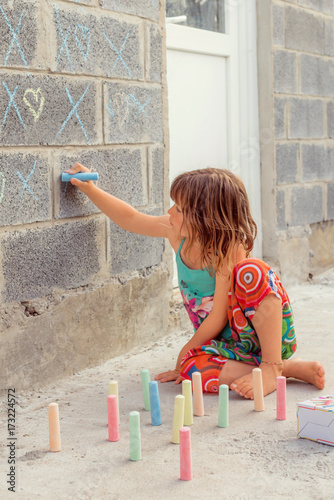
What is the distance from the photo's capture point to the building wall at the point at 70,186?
2.80 m

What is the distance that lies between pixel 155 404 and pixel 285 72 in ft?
10.3

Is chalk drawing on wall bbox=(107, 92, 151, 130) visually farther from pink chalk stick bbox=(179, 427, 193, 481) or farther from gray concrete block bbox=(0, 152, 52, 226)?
pink chalk stick bbox=(179, 427, 193, 481)

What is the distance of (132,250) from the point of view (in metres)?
3.50

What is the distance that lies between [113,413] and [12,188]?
1058mm

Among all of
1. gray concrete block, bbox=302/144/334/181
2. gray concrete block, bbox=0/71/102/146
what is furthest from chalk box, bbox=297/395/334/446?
gray concrete block, bbox=302/144/334/181

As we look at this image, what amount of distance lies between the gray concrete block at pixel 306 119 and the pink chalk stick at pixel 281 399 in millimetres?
2853

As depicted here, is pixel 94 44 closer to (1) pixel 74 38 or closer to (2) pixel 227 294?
(1) pixel 74 38

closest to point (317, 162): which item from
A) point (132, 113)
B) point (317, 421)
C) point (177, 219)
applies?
point (132, 113)

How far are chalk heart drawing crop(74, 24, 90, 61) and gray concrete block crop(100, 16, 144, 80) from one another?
0.34 feet

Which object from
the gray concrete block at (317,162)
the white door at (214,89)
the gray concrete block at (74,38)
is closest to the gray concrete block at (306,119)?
the gray concrete block at (317,162)

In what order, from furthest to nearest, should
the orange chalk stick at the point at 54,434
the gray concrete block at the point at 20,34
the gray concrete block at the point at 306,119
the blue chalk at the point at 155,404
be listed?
the gray concrete block at the point at 306,119 → the gray concrete block at the point at 20,34 → the blue chalk at the point at 155,404 → the orange chalk stick at the point at 54,434

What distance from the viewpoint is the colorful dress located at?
278 centimetres

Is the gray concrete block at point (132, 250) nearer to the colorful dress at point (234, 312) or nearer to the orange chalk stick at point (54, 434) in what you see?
the colorful dress at point (234, 312)

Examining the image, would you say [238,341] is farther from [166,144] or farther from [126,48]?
[126,48]
